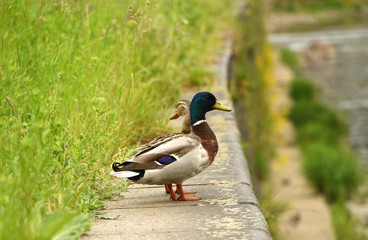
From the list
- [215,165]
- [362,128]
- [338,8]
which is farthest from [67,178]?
[338,8]

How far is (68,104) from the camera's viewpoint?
13.1 feet

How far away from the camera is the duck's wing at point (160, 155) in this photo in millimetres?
3230

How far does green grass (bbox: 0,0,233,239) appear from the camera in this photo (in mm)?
2477

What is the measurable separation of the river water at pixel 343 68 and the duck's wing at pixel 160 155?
678 inches

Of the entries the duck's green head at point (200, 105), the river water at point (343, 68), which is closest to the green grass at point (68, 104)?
the duck's green head at point (200, 105)

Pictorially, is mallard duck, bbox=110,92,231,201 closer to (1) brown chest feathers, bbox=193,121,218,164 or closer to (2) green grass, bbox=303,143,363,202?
(1) brown chest feathers, bbox=193,121,218,164

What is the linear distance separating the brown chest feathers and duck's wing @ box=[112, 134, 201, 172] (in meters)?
0.09

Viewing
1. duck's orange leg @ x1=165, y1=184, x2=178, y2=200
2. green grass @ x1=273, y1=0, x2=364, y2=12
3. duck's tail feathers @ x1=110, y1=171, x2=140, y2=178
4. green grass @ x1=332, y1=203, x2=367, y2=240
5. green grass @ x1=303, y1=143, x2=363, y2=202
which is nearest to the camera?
duck's tail feathers @ x1=110, y1=171, x2=140, y2=178

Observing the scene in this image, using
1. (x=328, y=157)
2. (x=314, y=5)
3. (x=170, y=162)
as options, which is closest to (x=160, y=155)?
(x=170, y=162)

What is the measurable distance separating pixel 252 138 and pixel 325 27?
4609cm

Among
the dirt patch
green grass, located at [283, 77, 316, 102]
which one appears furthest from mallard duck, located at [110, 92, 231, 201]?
green grass, located at [283, 77, 316, 102]

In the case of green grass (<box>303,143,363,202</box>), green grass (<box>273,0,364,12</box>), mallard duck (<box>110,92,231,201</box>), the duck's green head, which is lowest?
green grass (<box>273,0,364,12</box>)

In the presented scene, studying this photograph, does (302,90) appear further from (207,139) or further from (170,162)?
(170,162)

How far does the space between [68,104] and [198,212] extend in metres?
1.23
